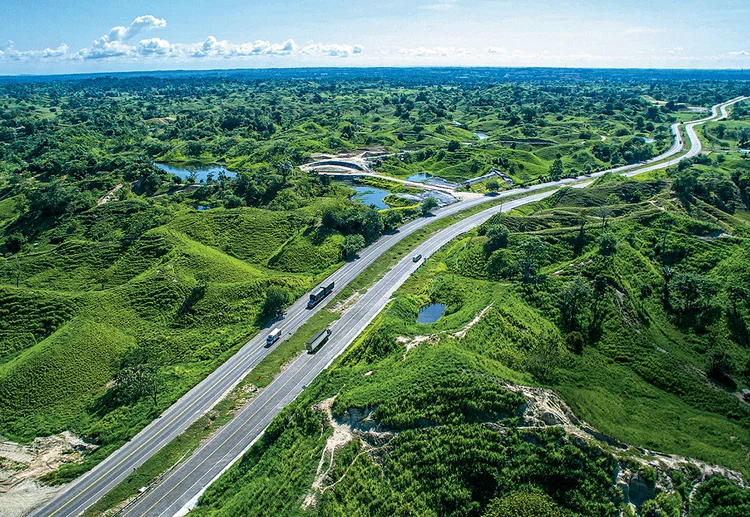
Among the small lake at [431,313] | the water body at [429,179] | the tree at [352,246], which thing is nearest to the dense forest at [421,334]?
the tree at [352,246]

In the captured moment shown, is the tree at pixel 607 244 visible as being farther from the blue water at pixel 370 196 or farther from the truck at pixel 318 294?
the blue water at pixel 370 196

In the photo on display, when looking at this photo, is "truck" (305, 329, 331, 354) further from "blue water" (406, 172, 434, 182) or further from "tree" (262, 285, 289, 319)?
"blue water" (406, 172, 434, 182)

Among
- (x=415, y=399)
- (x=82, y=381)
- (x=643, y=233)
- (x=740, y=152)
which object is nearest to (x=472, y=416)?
(x=415, y=399)

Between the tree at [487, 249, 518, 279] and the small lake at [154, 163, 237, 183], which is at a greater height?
the small lake at [154, 163, 237, 183]

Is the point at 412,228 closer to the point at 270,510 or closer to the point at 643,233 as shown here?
the point at 643,233

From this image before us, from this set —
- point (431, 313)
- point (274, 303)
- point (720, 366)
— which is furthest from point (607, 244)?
point (274, 303)

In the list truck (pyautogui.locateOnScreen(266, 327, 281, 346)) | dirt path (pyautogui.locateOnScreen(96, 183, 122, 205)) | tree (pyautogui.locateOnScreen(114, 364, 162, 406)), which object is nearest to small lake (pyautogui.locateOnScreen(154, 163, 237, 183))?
dirt path (pyautogui.locateOnScreen(96, 183, 122, 205))
